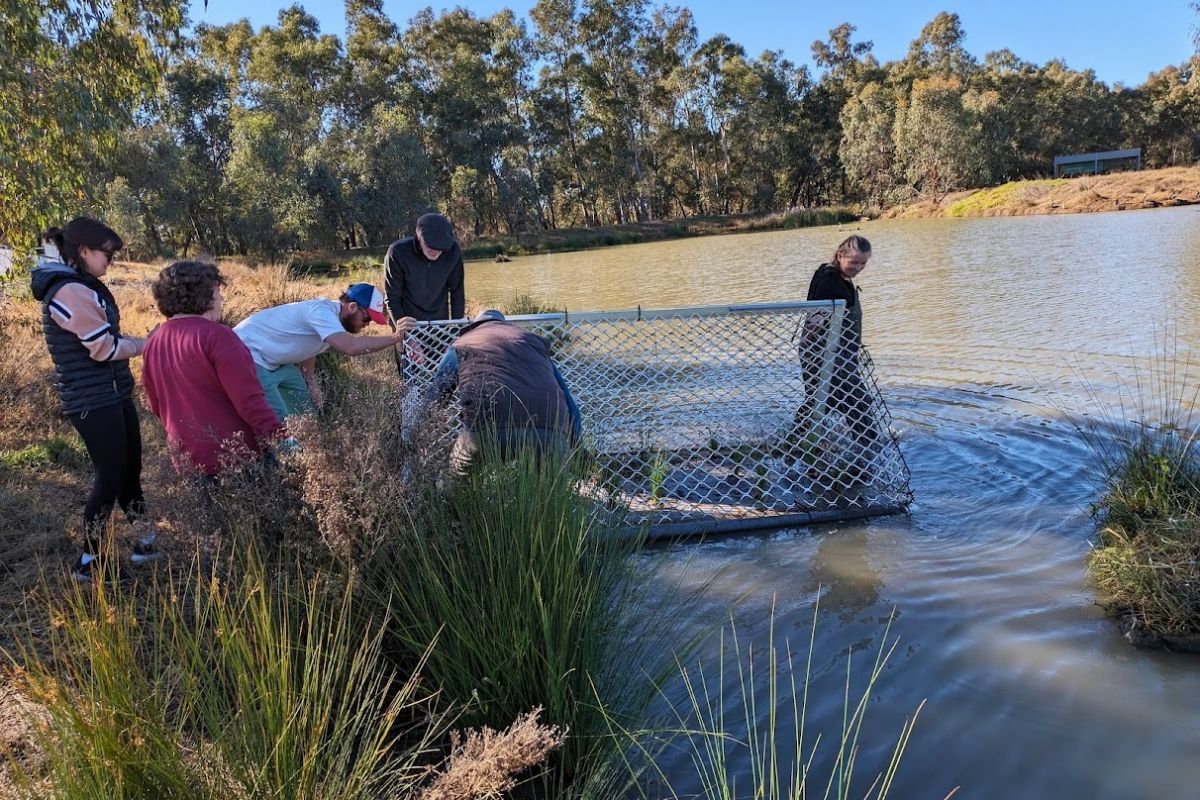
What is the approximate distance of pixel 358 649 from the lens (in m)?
2.33

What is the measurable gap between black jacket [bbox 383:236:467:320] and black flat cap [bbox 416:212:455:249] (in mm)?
178

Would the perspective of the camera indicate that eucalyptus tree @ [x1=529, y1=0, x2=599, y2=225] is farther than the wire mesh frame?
Yes

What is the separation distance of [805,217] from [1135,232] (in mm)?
30618

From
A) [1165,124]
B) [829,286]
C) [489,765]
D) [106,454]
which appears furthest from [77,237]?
[1165,124]

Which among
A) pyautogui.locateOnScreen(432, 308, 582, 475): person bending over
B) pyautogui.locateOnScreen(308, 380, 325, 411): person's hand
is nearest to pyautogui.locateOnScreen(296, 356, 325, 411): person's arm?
pyautogui.locateOnScreen(308, 380, 325, 411): person's hand

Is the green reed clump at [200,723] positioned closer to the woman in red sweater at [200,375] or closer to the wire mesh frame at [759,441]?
the woman in red sweater at [200,375]

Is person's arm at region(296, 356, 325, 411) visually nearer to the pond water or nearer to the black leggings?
the black leggings

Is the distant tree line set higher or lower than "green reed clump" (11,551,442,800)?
higher

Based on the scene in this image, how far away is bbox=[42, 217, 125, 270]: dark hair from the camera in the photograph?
3508 millimetres

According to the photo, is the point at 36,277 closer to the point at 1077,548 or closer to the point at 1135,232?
the point at 1077,548

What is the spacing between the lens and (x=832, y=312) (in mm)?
5059

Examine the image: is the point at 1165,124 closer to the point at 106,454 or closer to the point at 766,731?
the point at 766,731

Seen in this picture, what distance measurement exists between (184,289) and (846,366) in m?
4.08

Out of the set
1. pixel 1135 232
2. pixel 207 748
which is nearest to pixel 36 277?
pixel 207 748
